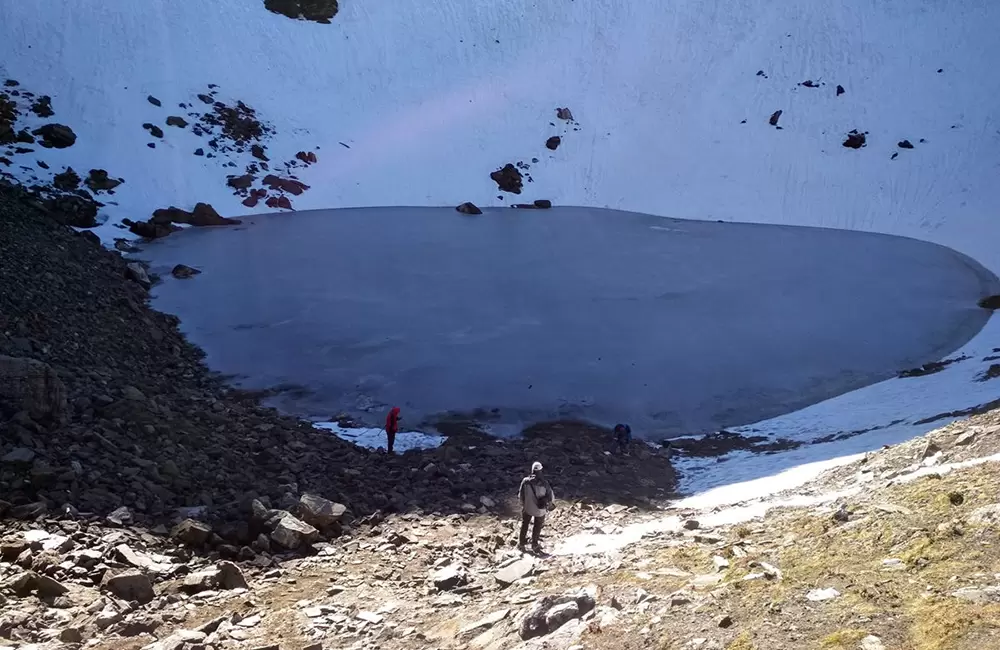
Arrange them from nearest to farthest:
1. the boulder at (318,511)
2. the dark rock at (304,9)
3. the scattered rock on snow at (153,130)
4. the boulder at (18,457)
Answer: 1. the boulder at (18,457)
2. the boulder at (318,511)
3. the scattered rock on snow at (153,130)
4. the dark rock at (304,9)

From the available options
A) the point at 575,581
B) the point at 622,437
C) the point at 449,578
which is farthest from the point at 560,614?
the point at 622,437

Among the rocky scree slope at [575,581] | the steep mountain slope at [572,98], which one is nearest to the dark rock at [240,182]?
the steep mountain slope at [572,98]

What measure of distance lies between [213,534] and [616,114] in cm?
3856

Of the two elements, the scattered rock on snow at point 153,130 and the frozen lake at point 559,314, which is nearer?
the frozen lake at point 559,314

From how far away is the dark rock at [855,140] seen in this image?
4272 cm

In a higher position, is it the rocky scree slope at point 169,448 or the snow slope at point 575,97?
the snow slope at point 575,97

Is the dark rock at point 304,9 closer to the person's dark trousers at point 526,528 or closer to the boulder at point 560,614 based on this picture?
the person's dark trousers at point 526,528

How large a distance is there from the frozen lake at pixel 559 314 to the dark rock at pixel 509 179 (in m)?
5.35

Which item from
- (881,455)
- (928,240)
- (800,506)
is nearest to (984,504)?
(800,506)

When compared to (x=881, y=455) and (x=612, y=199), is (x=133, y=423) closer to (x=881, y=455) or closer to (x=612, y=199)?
(x=881, y=455)

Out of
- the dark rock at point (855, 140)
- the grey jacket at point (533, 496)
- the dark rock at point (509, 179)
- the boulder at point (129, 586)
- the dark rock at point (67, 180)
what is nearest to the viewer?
the boulder at point (129, 586)

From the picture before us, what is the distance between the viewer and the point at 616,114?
4478 cm

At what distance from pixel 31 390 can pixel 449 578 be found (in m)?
6.51

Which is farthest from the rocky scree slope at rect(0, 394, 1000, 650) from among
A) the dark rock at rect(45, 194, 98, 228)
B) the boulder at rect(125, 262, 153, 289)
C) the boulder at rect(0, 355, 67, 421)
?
the dark rock at rect(45, 194, 98, 228)
